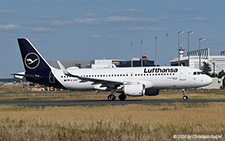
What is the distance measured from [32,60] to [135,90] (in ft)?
43.6

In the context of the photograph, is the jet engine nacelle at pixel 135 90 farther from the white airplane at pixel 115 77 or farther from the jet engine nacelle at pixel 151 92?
the jet engine nacelle at pixel 151 92

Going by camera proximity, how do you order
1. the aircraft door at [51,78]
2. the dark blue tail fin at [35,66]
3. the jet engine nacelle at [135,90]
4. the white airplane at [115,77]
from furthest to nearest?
1. the dark blue tail fin at [35,66]
2. the aircraft door at [51,78]
3. the white airplane at [115,77]
4. the jet engine nacelle at [135,90]

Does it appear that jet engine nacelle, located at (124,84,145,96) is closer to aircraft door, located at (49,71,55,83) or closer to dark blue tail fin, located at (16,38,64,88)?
dark blue tail fin, located at (16,38,64,88)

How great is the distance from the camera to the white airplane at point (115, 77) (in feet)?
153

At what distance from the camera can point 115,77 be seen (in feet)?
158

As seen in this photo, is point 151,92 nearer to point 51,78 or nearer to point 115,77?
point 115,77

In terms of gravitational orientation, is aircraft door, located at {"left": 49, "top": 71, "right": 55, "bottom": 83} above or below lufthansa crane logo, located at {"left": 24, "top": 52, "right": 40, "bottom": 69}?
below

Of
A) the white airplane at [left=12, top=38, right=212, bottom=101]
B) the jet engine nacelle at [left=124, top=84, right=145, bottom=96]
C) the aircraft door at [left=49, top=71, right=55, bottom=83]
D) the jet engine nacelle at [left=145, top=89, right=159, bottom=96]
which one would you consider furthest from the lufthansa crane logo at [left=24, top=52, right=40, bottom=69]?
the jet engine nacelle at [left=145, top=89, right=159, bottom=96]

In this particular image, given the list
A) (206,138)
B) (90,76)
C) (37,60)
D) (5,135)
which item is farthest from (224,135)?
(37,60)

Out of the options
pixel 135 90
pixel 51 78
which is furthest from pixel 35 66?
pixel 135 90

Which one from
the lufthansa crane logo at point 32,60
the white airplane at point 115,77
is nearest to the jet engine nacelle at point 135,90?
the white airplane at point 115,77

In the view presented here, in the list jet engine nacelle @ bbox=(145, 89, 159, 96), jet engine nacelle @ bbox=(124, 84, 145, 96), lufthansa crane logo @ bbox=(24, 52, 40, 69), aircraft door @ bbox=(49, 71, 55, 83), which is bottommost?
jet engine nacelle @ bbox=(145, 89, 159, 96)

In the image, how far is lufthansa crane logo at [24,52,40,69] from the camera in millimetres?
50438

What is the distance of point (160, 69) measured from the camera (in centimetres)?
4722
